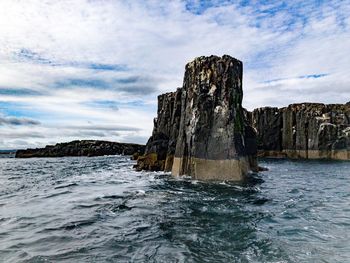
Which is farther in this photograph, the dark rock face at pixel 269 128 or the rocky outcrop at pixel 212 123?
the dark rock face at pixel 269 128

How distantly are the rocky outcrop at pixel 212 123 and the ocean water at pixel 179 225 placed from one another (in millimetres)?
4659

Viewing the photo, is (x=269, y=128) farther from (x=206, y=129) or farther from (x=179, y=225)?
(x=179, y=225)

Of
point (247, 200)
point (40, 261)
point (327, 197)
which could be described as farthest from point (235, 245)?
point (327, 197)

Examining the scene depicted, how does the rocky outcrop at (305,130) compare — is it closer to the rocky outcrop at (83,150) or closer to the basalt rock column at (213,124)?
the basalt rock column at (213,124)

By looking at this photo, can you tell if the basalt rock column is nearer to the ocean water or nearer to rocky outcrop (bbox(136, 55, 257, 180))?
rocky outcrop (bbox(136, 55, 257, 180))

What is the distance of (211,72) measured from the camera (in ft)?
121

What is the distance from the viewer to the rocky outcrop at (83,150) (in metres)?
131

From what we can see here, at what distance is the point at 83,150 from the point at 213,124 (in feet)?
341

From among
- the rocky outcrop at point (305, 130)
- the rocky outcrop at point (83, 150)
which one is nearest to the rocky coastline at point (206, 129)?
the rocky outcrop at point (305, 130)

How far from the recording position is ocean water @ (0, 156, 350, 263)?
1299 cm

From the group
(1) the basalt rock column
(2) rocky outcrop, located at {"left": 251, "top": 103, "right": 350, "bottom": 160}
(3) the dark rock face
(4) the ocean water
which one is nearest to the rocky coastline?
(1) the basalt rock column

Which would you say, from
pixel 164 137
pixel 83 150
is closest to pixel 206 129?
pixel 164 137

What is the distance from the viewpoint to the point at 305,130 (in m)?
79.8

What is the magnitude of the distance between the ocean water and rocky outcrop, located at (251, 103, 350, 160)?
49079mm
